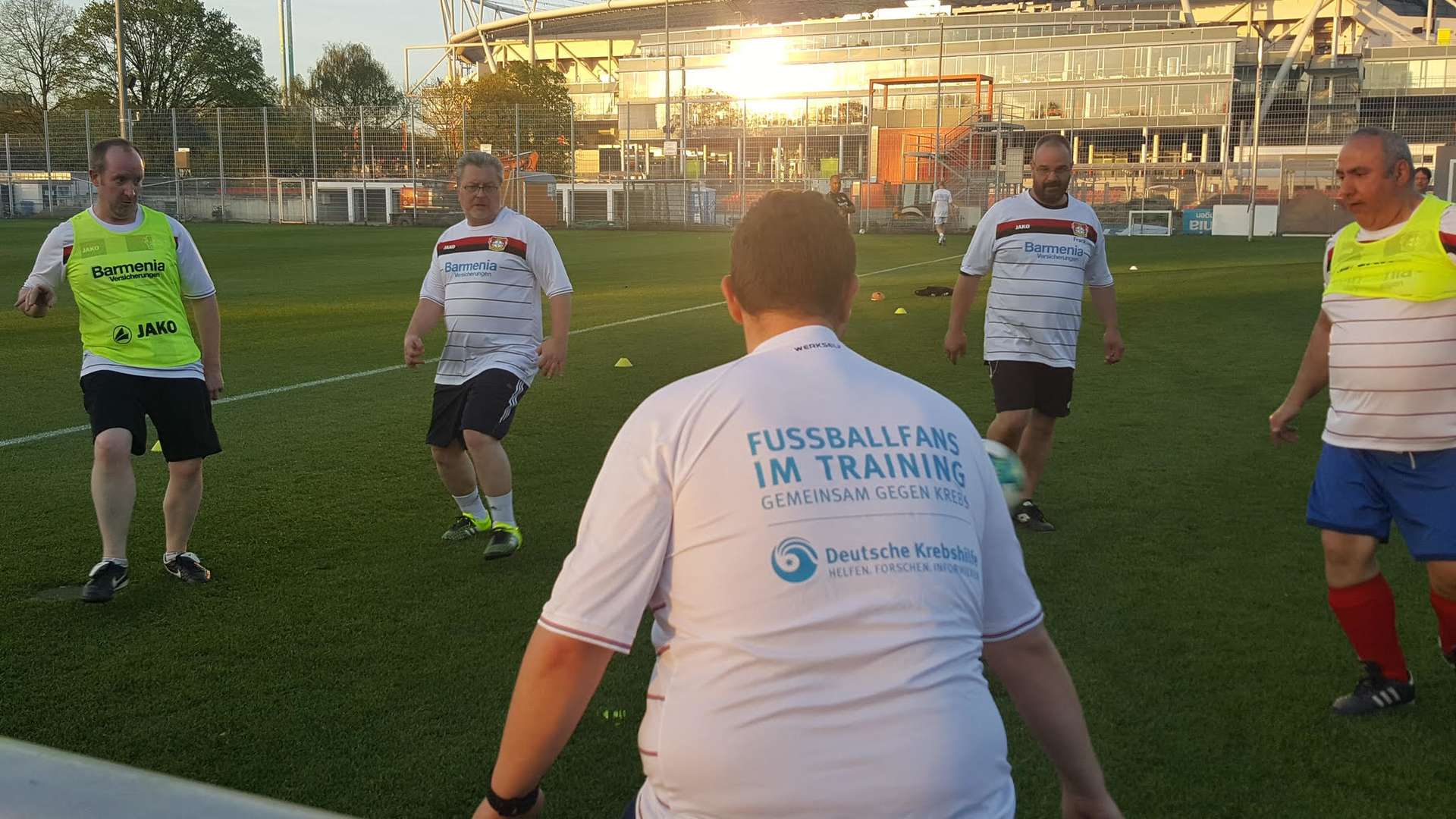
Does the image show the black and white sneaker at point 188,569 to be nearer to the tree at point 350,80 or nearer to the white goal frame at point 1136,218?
the white goal frame at point 1136,218

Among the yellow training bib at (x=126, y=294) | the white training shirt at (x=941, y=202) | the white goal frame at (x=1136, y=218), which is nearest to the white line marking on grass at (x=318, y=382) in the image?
the yellow training bib at (x=126, y=294)

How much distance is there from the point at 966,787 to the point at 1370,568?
3.13 m

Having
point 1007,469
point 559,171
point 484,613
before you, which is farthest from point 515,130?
point 1007,469

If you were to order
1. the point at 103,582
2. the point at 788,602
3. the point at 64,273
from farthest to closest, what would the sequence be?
the point at 64,273 < the point at 103,582 < the point at 788,602

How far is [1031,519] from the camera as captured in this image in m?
6.68

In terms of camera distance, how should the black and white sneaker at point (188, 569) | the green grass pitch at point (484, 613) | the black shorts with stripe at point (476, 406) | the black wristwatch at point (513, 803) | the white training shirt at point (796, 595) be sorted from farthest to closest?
the black shorts with stripe at point (476, 406)
the black and white sneaker at point (188, 569)
the green grass pitch at point (484, 613)
the black wristwatch at point (513, 803)
the white training shirt at point (796, 595)

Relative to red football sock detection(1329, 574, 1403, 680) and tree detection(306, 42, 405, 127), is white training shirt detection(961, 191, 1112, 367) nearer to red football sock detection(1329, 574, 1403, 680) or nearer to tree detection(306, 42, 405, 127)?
red football sock detection(1329, 574, 1403, 680)

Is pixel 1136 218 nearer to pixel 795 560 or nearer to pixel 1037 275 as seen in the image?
pixel 1037 275

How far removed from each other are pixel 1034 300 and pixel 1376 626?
2832 millimetres

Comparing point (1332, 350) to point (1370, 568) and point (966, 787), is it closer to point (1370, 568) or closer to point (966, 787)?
point (1370, 568)

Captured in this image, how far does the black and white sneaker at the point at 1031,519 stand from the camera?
6602mm

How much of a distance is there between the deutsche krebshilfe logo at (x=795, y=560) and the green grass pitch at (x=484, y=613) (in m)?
2.03

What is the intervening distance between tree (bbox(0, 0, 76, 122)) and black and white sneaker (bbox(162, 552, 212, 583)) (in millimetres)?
69242

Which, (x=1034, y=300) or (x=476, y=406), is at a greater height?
(x=1034, y=300)
